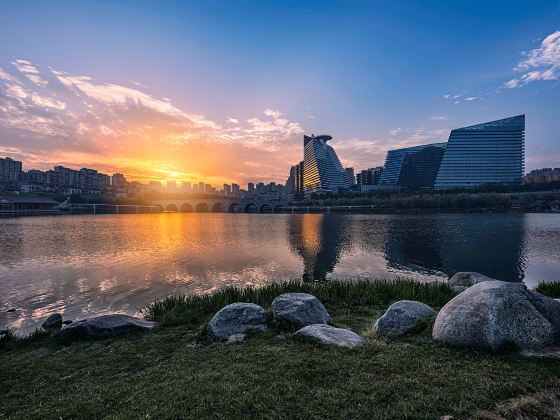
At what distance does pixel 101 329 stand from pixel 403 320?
11.3 meters

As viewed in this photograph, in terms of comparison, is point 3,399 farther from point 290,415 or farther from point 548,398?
point 548,398

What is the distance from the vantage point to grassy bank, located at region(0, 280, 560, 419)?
591cm

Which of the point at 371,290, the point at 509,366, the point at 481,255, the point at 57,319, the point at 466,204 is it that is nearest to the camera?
the point at 509,366

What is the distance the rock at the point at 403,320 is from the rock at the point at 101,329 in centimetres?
921

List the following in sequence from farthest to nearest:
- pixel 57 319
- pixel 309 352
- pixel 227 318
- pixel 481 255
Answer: pixel 481 255, pixel 57 319, pixel 227 318, pixel 309 352

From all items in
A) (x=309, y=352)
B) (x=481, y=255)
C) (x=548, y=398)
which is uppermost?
(x=548, y=398)

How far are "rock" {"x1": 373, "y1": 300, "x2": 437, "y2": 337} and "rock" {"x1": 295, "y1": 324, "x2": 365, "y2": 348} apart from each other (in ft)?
3.89

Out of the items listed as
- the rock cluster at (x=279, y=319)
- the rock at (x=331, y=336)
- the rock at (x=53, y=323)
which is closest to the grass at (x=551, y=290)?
the rock cluster at (x=279, y=319)

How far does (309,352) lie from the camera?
8.53 m

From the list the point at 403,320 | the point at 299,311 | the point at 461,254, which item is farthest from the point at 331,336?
the point at 461,254

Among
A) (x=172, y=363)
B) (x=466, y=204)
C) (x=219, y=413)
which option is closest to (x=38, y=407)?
(x=172, y=363)

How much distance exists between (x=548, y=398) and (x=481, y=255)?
39.9 metres

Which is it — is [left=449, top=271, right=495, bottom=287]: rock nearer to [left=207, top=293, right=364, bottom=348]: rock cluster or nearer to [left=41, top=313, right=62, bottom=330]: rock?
[left=207, top=293, right=364, bottom=348]: rock cluster

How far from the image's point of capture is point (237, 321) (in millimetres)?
11391
